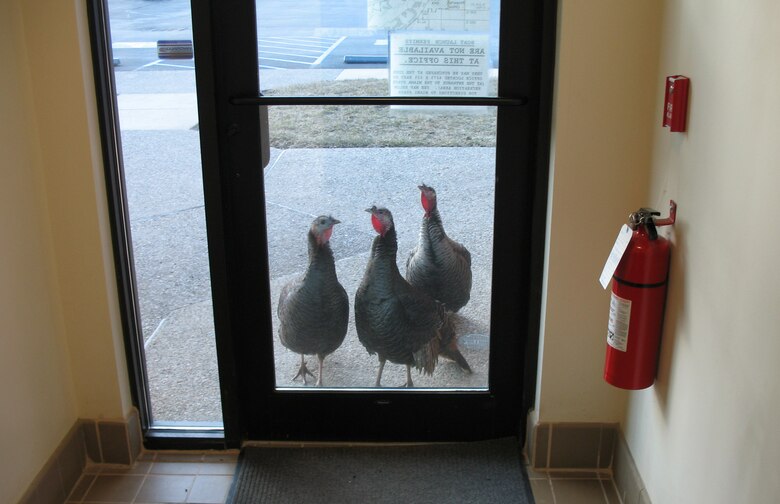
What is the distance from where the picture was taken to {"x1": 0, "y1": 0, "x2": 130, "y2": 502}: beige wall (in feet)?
7.35

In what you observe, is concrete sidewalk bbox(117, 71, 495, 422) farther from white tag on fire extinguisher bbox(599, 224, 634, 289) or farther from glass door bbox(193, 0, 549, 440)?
white tag on fire extinguisher bbox(599, 224, 634, 289)

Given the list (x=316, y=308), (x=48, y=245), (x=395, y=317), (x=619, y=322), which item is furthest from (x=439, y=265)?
(x=48, y=245)

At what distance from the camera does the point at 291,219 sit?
256cm

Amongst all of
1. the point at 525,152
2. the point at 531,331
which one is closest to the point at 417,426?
the point at 531,331

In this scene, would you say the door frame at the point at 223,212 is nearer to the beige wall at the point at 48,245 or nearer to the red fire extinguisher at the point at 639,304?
the beige wall at the point at 48,245

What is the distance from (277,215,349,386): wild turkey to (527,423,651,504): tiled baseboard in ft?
2.41

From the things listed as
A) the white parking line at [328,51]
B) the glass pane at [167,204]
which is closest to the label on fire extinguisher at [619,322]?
the white parking line at [328,51]

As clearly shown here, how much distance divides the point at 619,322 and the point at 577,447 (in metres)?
0.71

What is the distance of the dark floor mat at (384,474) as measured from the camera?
2.54 meters

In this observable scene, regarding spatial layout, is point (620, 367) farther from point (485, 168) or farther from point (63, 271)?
point (63, 271)

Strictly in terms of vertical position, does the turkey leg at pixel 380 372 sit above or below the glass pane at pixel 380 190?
below

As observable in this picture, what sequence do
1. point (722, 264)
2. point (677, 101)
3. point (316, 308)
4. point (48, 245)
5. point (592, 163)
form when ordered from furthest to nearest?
point (316, 308)
point (48, 245)
point (592, 163)
point (677, 101)
point (722, 264)

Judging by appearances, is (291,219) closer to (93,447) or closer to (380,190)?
(380,190)

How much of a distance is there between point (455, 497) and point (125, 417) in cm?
110
